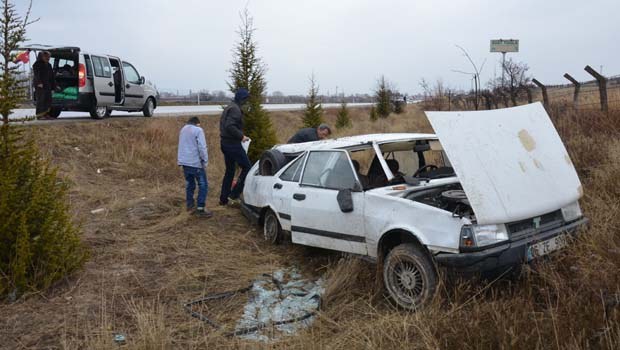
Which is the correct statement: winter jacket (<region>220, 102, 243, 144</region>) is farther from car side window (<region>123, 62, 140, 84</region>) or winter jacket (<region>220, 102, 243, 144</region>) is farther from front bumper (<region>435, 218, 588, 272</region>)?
car side window (<region>123, 62, 140, 84</region>)

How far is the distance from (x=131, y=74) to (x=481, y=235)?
1351cm

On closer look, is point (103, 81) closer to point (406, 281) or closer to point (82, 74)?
point (82, 74)

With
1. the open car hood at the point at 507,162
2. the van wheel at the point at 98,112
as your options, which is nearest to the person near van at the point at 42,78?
the van wheel at the point at 98,112

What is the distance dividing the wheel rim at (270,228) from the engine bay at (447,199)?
2236 millimetres

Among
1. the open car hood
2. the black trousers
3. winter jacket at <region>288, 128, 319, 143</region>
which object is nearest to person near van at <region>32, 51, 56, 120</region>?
the black trousers

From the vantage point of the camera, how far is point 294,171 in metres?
6.30

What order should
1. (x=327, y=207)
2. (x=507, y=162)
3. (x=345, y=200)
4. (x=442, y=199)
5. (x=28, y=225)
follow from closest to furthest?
(x=507, y=162) → (x=442, y=199) → (x=28, y=225) → (x=345, y=200) → (x=327, y=207)

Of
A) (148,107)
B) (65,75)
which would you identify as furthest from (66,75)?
(148,107)

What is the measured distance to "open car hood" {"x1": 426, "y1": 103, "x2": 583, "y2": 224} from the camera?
414cm

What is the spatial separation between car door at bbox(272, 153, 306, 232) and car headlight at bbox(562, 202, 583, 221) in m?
2.75

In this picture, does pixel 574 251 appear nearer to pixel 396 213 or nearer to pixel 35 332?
pixel 396 213

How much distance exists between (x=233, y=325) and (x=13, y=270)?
7.13 ft

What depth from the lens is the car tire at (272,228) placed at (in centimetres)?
644

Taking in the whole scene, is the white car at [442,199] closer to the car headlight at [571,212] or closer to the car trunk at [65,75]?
the car headlight at [571,212]
